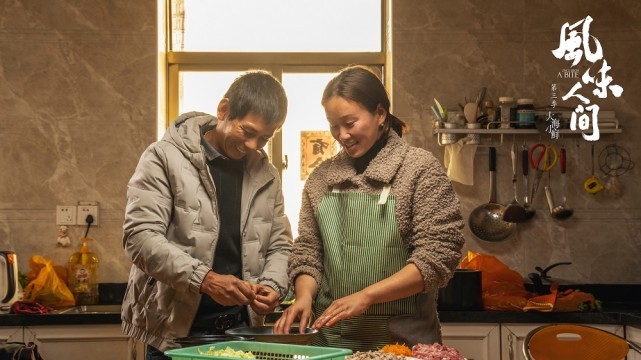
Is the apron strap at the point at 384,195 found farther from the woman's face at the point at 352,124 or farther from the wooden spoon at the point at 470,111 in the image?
the wooden spoon at the point at 470,111

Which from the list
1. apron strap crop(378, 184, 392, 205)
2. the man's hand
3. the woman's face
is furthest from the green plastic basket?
the woman's face

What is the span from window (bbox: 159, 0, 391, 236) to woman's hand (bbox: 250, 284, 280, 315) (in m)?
1.98

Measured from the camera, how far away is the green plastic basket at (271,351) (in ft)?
5.26

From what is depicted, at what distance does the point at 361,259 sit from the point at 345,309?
24 cm

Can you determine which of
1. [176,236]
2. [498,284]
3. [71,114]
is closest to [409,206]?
[176,236]

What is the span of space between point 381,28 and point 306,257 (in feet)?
7.34

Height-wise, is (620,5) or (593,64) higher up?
(620,5)

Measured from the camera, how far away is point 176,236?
222 centimetres

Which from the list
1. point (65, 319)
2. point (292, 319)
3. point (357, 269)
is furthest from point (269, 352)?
point (65, 319)

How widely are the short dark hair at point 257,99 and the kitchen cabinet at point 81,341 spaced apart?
158cm

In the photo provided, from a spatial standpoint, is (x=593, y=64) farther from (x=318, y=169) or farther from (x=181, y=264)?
(x=181, y=264)

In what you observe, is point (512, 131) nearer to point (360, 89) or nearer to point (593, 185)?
point (593, 185)

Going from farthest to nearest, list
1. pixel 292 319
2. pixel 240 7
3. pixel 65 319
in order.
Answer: pixel 240 7, pixel 65 319, pixel 292 319

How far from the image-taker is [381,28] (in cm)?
429
